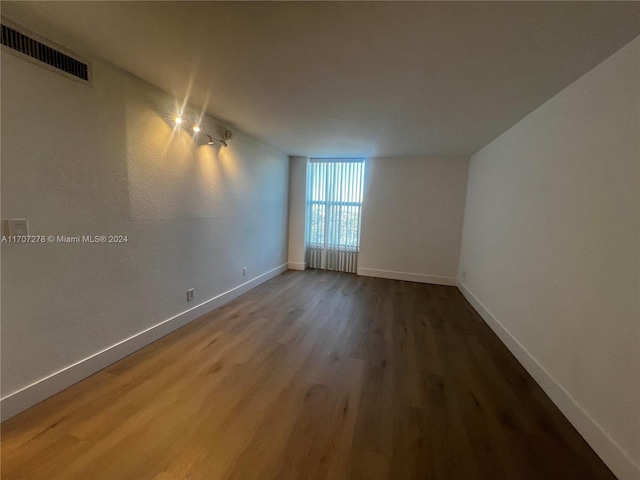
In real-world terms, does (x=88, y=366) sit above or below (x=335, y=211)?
below

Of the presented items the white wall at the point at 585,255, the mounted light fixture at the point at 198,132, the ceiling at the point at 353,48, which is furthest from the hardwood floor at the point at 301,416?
the ceiling at the point at 353,48

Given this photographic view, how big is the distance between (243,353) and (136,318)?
956mm

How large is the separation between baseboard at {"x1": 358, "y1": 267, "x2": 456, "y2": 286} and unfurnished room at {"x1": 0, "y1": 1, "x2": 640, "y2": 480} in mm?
1722

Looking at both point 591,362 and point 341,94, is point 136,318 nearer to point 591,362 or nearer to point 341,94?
point 341,94

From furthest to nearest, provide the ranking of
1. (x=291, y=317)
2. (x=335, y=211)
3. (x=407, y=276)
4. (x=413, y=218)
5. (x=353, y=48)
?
(x=335, y=211) → (x=407, y=276) → (x=413, y=218) → (x=291, y=317) → (x=353, y=48)

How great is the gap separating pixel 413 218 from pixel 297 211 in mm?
2216

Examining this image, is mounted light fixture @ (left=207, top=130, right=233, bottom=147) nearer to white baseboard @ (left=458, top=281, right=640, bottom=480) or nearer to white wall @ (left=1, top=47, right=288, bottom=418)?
Answer: white wall @ (left=1, top=47, right=288, bottom=418)

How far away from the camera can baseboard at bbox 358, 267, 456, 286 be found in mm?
4820

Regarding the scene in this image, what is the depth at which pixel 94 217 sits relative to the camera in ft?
6.24

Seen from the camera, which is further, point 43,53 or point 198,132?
point 198,132

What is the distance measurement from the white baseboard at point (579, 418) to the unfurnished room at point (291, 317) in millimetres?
13

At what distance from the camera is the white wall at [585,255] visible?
1.34 metres

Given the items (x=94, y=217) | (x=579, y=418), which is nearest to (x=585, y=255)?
(x=579, y=418)

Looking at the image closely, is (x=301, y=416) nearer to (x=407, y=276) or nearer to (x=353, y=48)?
(x=353, y=48)
